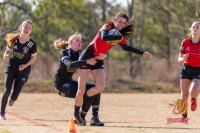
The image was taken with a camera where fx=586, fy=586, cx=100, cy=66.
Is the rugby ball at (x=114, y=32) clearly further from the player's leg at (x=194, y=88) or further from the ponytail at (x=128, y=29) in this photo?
the player's leg at (x=194, y=88)

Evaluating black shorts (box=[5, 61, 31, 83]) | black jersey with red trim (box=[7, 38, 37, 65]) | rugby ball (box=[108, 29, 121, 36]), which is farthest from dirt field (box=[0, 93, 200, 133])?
rugby ball (box=[108, 29, 121, 36])

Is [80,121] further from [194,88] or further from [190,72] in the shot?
[190,72]

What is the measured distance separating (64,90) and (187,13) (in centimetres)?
2296

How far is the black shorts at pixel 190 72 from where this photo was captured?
11727mm

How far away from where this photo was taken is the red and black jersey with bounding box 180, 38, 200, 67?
11.6 m

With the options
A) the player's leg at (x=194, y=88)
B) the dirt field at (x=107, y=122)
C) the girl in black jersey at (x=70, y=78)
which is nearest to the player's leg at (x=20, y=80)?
the dirt field at (x=107, y=122)

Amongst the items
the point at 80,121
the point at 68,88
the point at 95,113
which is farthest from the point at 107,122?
the point at 68,88

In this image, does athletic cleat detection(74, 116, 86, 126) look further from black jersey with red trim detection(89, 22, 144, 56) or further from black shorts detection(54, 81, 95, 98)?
black jersey with red trim detection(89, 22, 144, 56)

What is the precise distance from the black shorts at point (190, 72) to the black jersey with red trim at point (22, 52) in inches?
123

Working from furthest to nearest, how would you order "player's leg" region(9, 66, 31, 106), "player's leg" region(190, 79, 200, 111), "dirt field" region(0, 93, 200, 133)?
"player's leg" region(9, 66, 31, 106)
"player's leg" region(190, 79, 200, 111)
"dirt field" region(0, 93, 200, 133)

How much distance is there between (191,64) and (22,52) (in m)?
3.49

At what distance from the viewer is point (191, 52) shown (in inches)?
459

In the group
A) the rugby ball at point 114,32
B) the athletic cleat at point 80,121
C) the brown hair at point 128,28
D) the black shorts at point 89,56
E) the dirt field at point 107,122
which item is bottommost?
the dirt field at point 107,122

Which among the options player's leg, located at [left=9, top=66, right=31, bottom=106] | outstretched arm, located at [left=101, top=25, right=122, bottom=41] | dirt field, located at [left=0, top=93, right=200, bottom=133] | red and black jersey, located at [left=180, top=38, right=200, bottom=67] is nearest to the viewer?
dirt field, located at [left=0, top=93, right=200, bottom=133]
